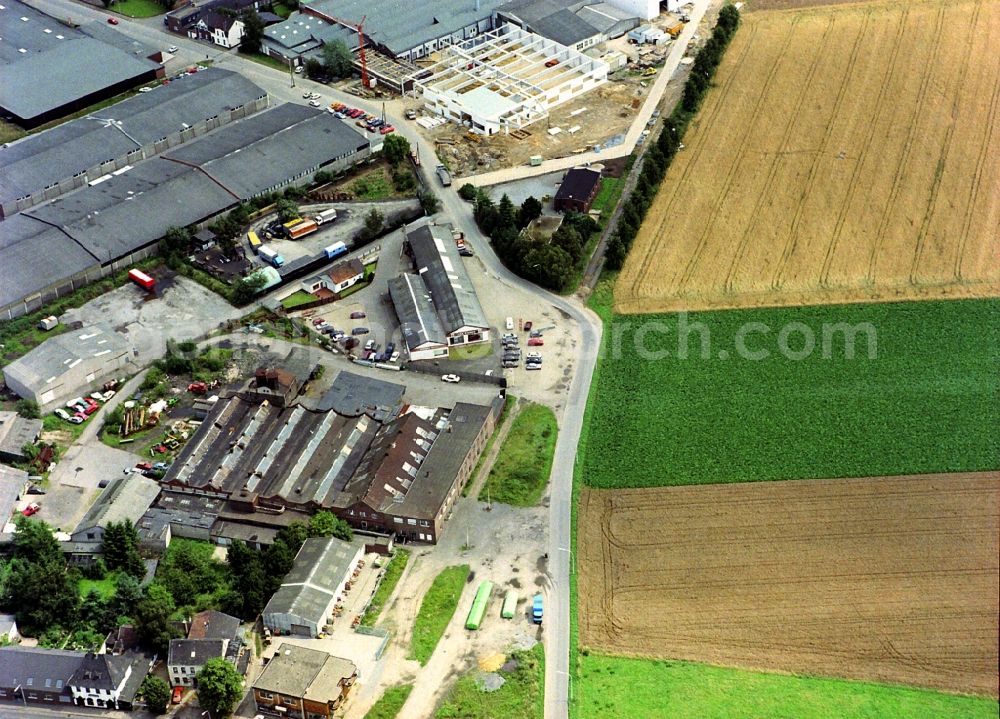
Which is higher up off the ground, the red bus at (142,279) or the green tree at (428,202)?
the red bus at (142,279)

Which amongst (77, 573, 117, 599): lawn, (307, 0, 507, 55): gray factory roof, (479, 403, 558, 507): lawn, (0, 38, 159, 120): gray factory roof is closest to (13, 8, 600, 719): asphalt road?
(479, 403, 558, 507): lawn

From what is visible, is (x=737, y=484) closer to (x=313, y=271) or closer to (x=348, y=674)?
(x=348, y=674)

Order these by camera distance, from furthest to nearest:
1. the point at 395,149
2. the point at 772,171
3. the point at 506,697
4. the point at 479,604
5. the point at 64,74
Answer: the point at 64,74 → the point at 395,149 → the point at 772,171 → the point at 479,604 → the point at 506,697

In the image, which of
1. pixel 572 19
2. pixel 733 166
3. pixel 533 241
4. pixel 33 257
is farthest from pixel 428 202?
pixel 572 19

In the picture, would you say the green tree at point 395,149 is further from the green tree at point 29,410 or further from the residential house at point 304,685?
the residential house at point 304,685

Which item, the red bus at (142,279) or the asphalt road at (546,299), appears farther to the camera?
the red bus at (142,279)

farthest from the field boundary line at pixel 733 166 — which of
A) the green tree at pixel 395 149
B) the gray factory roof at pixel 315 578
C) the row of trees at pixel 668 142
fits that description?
the gray factory roof at pixel 315 578

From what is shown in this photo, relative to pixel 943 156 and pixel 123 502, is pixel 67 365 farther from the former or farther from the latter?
pixel 943 156
